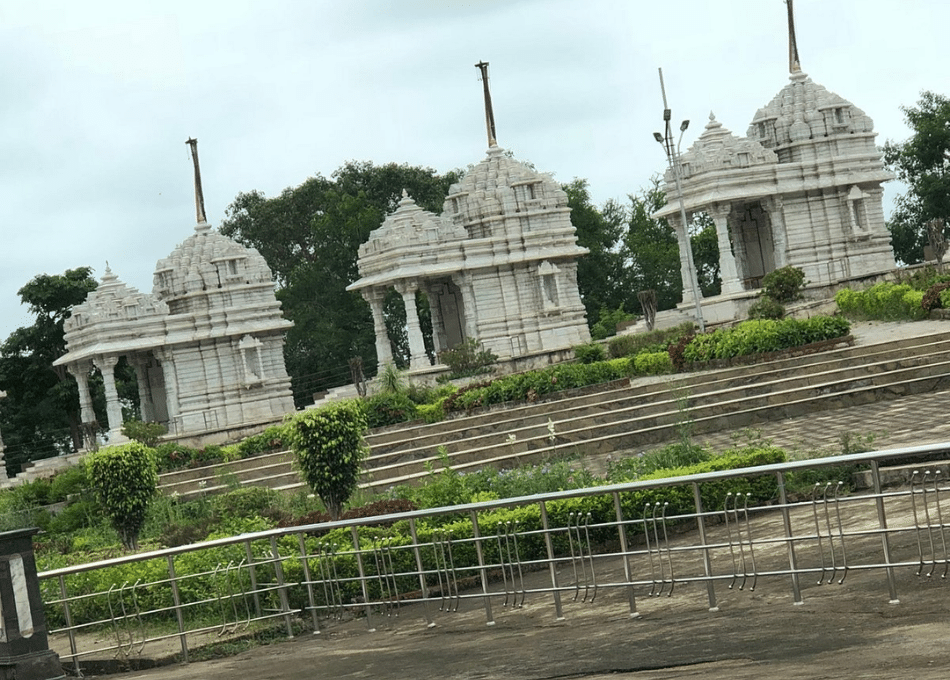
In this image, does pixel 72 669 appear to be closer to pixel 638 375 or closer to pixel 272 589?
pixel 272 589

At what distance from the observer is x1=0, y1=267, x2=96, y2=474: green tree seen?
172ft

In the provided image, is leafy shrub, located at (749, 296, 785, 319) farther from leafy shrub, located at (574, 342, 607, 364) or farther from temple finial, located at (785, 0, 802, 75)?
temple finial, located at (785, 0, 802, 75)

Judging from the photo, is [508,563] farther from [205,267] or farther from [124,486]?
[205,267]

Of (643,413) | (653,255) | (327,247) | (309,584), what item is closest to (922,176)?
(653,255)

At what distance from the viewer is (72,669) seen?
11.5 metres

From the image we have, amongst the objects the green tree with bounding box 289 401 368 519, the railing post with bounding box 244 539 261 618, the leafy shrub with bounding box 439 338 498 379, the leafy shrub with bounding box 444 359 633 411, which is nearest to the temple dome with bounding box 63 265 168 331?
the leafy shrub with bounding box 439 338 498 379

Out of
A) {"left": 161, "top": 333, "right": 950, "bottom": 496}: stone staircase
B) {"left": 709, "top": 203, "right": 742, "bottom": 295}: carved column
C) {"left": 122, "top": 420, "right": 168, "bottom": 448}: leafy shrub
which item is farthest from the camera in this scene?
{"left": 709, "top": 203, "right": 742, "bottom": 295}: carved column

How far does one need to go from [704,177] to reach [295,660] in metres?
34.0

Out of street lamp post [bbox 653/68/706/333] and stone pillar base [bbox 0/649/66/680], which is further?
street lamp post [bbox 653/68/706/333]

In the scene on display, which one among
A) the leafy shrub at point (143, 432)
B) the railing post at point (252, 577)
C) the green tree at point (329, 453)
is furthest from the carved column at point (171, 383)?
the railing post at point (252, 577)

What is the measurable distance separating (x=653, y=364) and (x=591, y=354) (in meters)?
4.57

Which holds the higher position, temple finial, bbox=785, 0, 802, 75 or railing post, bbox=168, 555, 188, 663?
temple finial, bbox=785, 0, 802, 75

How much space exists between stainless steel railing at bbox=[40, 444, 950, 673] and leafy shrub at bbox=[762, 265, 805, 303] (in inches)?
861

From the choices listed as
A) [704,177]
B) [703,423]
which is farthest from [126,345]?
[703,423]
